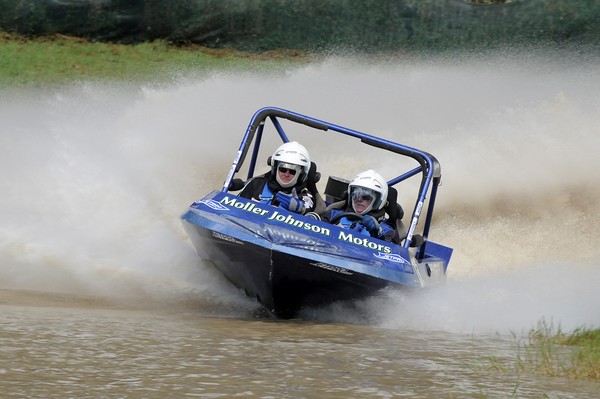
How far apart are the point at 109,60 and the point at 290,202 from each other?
16582mm

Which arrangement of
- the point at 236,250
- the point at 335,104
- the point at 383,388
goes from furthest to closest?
the point at 335,104, the point at 236,250, the point at 383,388

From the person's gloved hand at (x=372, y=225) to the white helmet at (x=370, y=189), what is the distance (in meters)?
0.32

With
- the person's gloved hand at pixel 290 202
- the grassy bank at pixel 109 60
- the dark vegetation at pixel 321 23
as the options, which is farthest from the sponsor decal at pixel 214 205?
the dark vegetation at pixel 321 23

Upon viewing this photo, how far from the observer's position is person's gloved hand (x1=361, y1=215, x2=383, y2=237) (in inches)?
401

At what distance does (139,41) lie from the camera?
86.6 feet

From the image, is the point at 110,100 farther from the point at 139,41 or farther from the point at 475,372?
the point at 475,372

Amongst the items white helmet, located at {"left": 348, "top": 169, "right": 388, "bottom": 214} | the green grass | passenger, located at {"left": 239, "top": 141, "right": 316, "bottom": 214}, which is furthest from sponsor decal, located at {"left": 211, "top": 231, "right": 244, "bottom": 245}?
the green grass

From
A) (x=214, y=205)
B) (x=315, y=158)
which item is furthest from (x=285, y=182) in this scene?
(x=315, y=158)

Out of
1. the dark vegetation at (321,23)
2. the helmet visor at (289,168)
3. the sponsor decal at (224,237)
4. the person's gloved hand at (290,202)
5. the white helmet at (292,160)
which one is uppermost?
the dark vegetation at (321,23)

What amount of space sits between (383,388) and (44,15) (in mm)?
21361

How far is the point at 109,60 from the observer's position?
2586 cm

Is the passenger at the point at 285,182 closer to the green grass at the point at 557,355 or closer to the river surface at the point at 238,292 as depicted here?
the river surface at the point at 238,292

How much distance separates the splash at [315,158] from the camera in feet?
35.6

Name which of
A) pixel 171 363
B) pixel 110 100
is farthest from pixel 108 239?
pixel 110 100
